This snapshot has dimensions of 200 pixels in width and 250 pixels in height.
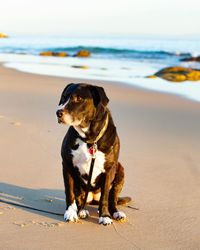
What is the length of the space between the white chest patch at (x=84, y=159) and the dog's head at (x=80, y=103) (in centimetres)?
23

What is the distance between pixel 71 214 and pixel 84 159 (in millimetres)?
491

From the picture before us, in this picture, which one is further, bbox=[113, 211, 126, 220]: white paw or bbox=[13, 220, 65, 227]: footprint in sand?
bbox=[113, 211, 126, 220]: white paw

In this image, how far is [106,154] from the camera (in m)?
Answer: 4.51

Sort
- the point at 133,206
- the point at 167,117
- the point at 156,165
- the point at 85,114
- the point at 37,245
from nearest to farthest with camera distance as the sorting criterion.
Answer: the point at 37,245 < the point at 85,114 < the point at 133,206 < the point at 156,165 < the point at 167,117

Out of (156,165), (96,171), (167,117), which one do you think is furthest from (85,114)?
(167,117)

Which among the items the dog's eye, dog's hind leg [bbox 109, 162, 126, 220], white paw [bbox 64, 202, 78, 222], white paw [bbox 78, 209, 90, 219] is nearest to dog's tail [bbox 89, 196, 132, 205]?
dog's hind leg [bbox 109, 162, 126, 220]

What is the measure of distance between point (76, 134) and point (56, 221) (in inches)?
30.0

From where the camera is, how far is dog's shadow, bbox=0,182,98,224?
474 cm

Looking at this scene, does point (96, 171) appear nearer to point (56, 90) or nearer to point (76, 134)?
point (76, 134)

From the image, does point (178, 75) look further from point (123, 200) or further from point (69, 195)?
point (69, 195)

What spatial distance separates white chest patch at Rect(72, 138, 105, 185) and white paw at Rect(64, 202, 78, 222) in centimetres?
32

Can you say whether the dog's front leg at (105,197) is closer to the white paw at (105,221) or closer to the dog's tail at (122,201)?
the white paw at (105,221)

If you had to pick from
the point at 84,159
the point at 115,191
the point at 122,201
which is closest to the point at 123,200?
the point at 122,201

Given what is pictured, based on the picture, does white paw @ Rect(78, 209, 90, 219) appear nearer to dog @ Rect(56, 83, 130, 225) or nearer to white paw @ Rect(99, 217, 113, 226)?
dog @ Rect(56, 83, 130, 225)
